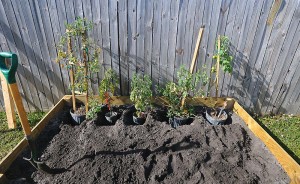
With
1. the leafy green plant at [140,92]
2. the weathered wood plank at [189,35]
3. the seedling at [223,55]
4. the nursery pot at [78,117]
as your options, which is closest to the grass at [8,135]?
the nursery pot at [78,117]

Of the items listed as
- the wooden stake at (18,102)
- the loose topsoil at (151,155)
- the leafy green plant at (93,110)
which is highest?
the wooden stake at (18,102)

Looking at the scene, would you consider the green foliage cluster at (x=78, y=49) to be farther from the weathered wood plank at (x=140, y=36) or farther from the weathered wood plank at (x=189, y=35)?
the weathered wood plank at (x=189, y=35)

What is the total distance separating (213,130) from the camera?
3375 millimetres

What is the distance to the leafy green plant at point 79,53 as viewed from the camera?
3043 millimetres

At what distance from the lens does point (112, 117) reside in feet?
11.8

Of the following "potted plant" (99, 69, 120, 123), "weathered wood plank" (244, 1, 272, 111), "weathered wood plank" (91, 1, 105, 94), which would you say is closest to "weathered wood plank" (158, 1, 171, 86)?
"potted plant" (99, 69, 120, 123)

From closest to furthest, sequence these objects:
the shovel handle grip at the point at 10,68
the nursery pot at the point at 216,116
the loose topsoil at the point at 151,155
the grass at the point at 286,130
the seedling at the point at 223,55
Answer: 1. the shovel handle grip at the point at 10,68
2. the loose topsoil at the point at 151,155
3. the seedling at the point at 223,55
4. the grass at the point at 286,130
5. the nursery pot at the point at 216,116

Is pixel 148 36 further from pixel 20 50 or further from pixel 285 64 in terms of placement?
pixel 285 64

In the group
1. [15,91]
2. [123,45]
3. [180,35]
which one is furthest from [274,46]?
[15,91]

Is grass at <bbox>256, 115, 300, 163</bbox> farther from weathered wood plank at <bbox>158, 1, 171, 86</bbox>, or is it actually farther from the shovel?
the shovel

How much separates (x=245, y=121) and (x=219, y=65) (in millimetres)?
1082

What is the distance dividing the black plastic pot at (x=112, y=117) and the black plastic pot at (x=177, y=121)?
36.8 inches

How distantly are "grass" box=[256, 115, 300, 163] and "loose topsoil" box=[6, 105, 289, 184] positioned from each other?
2.29 feet

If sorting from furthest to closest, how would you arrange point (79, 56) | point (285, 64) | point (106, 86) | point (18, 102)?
1. point (285, 64)
2. point (79, 56)
3. point (106, 86)
4. point (18, 102)
